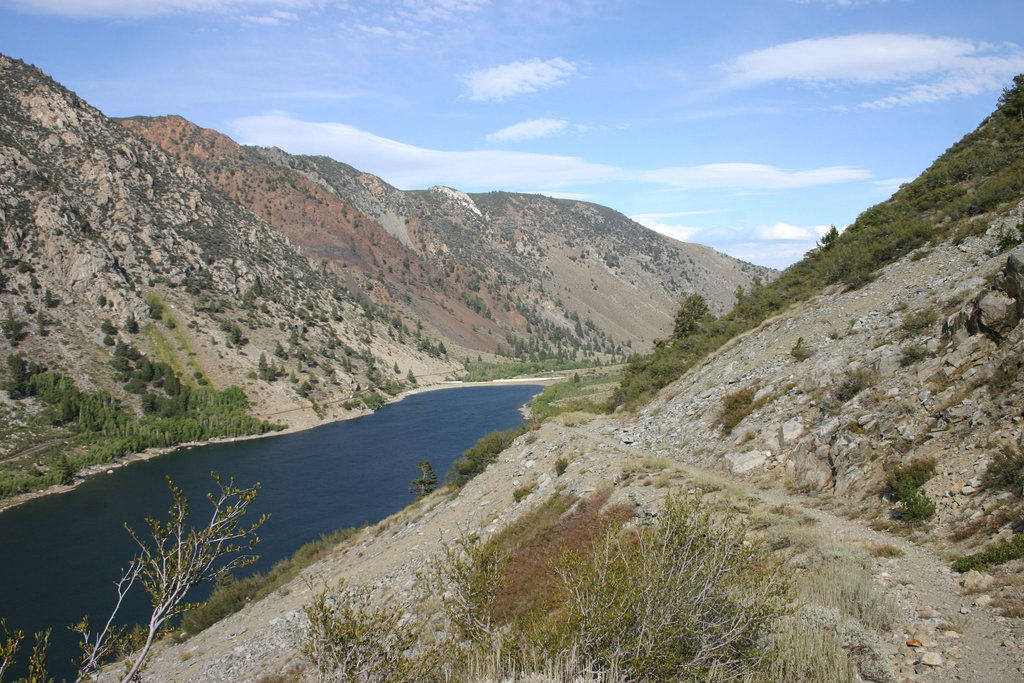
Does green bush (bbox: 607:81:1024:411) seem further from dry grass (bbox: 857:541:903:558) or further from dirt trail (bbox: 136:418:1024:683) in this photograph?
dry grass (bbox: 857:541:903:558)

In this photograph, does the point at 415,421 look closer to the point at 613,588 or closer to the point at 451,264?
the point at 613,588

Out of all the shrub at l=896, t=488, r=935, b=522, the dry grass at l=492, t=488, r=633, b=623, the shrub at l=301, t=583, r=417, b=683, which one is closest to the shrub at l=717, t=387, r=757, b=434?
the dry grass at l=492, t=488, r=633, b=623

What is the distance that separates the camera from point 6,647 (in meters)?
5.50

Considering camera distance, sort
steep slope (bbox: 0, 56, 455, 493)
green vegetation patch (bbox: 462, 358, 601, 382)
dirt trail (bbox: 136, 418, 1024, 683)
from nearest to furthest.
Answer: dirt trail (bbox: 136, 418, 1024, 683) → steep slope (bbox: 0, 56, 455, 493) → green vegetation patch (bbox: 462, 358, 601, 382)

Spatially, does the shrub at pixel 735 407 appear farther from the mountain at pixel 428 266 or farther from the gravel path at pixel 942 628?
the mountain at pixel 428 266

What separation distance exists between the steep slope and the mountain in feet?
98.1

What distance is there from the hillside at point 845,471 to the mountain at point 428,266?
114715 millimetres

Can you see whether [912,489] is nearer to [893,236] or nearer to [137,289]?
[893,236]

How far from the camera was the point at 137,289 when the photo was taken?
77688mm

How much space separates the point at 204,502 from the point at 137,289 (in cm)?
4928

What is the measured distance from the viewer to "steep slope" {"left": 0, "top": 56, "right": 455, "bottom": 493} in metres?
64.9

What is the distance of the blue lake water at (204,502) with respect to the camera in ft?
95.7

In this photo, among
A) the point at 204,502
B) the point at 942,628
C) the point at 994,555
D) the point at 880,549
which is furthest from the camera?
the point at 204,502

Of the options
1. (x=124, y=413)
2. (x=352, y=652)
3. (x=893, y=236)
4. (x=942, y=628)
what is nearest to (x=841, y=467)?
(x=942, y=628)
